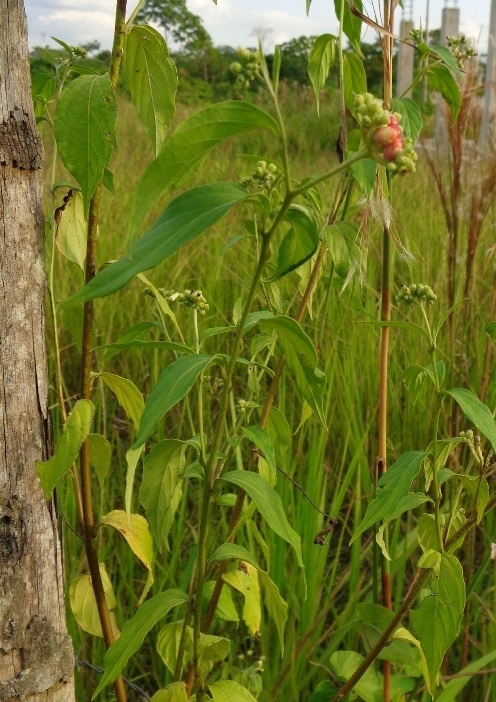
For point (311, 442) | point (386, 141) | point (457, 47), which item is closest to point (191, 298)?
point (386, 141)

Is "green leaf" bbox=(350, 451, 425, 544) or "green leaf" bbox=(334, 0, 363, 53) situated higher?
"green leaf" bbox=(334, 0, 363, 53)

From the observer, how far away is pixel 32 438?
95 cm

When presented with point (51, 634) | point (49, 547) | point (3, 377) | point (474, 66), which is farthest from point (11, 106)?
point (474, 66)

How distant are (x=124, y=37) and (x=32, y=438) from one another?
1.52 ft

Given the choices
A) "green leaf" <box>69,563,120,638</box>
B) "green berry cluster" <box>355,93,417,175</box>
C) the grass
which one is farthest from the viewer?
the grass

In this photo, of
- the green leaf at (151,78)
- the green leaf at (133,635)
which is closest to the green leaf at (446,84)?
the green leaf at (151,78)

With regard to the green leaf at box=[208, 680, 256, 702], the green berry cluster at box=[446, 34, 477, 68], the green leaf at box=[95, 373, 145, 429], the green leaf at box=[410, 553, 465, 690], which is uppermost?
the green berry cluster at box=[446, 34, 477, 68]

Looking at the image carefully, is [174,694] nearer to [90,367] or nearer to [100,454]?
[100,454]

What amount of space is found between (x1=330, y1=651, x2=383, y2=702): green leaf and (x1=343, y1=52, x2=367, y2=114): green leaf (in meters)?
0.85

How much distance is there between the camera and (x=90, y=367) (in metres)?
1.00

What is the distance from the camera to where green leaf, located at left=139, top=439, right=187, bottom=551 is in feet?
3.24

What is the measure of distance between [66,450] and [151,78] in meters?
0.42

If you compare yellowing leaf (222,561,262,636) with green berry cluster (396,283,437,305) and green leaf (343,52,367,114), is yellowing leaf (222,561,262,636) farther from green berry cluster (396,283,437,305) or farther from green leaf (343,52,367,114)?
green leaf (343,52,367,114)

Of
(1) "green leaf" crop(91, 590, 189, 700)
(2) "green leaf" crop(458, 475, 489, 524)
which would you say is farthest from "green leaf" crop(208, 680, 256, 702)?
(2) "green leaf" crop(458, 475, 489, 524)
